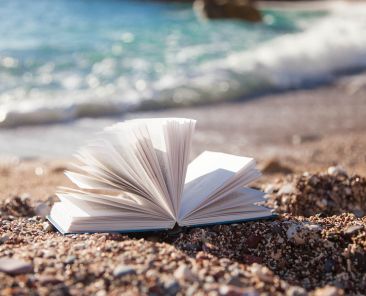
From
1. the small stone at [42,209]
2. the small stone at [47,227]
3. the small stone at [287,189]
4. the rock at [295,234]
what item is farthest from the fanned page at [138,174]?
the small stone at [287,189]

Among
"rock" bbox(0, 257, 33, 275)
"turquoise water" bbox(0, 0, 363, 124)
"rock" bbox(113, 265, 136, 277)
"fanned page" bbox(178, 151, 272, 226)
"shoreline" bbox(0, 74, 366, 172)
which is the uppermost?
"turquoise water" bbox(0, 0, 363, 124)

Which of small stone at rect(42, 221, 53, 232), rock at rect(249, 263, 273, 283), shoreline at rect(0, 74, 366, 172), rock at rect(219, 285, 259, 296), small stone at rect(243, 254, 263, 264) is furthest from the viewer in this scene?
shoreline at rect(0, 74, 366, 172)

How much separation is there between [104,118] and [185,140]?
4.82 metres

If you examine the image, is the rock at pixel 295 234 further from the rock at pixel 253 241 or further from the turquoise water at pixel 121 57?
the turquoise water at pixel 121 57

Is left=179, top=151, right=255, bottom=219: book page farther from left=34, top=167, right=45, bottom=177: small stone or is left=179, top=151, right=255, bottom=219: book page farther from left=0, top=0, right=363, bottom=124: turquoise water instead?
left=0, top=0, right=363, bottom=124: turquoise water

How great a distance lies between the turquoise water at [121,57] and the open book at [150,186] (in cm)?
467

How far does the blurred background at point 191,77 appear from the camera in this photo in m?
6.19

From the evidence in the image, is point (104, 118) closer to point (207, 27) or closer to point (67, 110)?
point (67, 110)

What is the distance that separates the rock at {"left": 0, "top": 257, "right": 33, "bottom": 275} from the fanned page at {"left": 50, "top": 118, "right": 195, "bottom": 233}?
0.43 meters

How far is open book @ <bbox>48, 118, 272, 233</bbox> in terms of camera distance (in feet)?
7.30

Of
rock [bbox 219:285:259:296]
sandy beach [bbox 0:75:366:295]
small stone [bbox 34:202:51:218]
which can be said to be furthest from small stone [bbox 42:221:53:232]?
rock [bbox 219:285:259:296]

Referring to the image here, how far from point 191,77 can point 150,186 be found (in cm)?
681

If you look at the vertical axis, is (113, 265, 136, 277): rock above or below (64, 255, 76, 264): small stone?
below

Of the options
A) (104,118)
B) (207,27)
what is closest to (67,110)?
(104,118)
